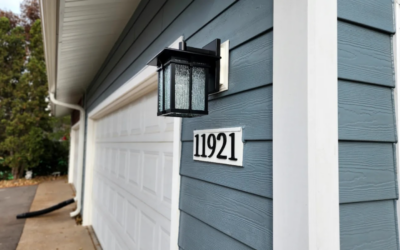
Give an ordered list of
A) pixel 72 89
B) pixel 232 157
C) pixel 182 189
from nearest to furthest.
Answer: pixel 232 157 → pixel 182 189 → pixel 72 89

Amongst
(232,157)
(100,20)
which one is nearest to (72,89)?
(100,20)

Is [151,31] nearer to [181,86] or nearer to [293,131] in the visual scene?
[181,86]

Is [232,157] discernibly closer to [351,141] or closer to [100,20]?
[351,141]

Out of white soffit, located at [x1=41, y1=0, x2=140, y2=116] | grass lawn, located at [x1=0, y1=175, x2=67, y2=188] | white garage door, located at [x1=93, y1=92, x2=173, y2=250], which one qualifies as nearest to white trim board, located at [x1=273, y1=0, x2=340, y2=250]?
white garage door, located at [x1=93, y1=92, x2=173, y2=250]

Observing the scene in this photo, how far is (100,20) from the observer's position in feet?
8.83

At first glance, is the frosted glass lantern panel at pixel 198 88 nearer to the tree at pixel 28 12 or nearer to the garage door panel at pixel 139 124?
the garage door panel at pixel 139 124

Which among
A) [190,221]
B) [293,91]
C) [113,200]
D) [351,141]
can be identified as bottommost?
[113,200]

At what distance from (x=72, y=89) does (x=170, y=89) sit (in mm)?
5399

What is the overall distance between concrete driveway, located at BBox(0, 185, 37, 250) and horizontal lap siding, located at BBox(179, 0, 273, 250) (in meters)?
4.00

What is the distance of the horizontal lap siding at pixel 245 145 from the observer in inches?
37.2

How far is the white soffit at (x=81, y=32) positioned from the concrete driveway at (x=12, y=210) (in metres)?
2.59

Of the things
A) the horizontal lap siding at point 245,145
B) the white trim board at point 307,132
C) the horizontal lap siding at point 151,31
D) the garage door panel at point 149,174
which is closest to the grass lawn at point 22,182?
the horizontal lap siding at point 151,31

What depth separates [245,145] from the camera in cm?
103

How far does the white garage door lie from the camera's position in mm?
2051
